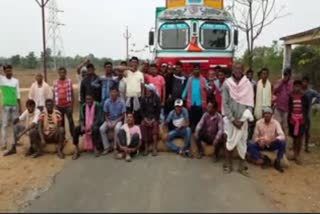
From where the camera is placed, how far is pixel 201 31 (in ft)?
48.0

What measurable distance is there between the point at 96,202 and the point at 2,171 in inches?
123

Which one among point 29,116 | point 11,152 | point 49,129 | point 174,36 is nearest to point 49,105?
point 49,129

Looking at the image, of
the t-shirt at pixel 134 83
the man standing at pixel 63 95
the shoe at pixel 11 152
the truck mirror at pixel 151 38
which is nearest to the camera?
the t-shirt at pixel 134 83

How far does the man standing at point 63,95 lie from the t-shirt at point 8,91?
3.17 feet

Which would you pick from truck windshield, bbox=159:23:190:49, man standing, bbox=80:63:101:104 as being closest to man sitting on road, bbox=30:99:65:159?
man standing, bbox=80:63:101:104

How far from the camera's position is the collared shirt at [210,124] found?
977cm

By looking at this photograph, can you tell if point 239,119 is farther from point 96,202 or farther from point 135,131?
point 96,202

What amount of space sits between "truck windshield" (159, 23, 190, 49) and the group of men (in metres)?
3.84

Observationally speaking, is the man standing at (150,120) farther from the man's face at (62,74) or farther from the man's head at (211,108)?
the man's face at (62,74)

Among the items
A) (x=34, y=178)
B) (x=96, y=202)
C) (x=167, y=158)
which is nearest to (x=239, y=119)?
(x=167, y=158)

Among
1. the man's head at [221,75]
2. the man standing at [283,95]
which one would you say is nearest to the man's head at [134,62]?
the man's head at [221,75]

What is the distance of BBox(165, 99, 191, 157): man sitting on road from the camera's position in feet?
33.0

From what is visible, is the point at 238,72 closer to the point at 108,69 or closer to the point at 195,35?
the point at 108,69

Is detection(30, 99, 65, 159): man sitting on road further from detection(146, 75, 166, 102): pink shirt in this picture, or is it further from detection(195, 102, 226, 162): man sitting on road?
detection(195, 102, 226, 162): man sitting on road
